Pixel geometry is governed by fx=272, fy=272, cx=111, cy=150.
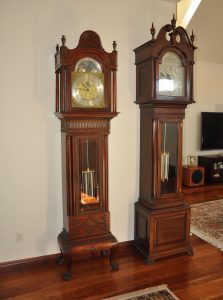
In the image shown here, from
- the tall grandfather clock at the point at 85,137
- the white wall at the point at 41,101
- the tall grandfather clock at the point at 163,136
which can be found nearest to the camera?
the tall grandfather clock at the point at 85,137

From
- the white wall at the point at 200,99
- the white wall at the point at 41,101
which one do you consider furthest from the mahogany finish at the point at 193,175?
the white wall at the point at 41,101

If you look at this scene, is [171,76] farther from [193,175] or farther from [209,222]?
[193,175]

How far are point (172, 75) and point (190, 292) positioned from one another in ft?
5.89

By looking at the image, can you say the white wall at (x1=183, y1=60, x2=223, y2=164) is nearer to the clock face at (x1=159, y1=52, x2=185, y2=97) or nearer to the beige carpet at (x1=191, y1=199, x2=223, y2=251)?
the beige carpet at (x1=191, y1=199, x2=223, y2=251)

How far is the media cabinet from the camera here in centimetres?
521

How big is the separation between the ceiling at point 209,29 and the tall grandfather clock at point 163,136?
1.79m

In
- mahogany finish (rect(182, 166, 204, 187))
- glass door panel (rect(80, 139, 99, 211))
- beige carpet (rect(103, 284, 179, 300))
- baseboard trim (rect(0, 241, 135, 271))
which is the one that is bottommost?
beige carpet (rect(103, 284, 179, 300))

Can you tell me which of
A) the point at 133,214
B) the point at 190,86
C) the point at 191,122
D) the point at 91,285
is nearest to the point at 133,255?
the point at 133,214

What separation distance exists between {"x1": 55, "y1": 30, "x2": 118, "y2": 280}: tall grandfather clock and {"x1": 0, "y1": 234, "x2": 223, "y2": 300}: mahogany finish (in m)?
0.15

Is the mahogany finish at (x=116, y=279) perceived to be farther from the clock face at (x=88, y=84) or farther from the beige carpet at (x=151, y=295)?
the clock face at (x=88, y=84)

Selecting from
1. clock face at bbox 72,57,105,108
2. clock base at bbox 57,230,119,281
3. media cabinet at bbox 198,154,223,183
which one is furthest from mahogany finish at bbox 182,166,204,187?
clock face at bbox 72,57,105,108

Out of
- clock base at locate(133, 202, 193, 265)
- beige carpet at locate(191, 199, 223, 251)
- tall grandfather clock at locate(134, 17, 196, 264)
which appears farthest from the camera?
beige carpet at locate(191, 199, 223, 251)

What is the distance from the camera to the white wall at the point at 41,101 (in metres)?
2.26

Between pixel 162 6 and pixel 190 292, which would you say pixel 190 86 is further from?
pixel 190 292
